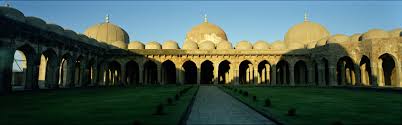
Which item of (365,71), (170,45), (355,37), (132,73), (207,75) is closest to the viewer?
(355,37)

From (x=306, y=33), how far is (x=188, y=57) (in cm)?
2273

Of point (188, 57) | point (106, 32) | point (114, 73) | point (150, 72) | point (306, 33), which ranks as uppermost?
point (106, 32)

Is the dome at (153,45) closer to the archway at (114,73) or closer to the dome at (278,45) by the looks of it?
the archway at (114,73)

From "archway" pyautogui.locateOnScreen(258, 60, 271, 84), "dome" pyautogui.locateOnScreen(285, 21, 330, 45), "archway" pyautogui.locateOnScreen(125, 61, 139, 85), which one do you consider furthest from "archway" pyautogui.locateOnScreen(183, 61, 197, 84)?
"dome" pyautogui.locateOnScreen(285, 21, 330, 45)

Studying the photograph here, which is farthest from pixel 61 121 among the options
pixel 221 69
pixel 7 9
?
pixel 221 69

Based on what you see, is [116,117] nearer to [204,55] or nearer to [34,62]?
[34,62]

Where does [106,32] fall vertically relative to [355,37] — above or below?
above

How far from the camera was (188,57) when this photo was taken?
137 feet

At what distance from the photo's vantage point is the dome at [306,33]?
51.6 meters

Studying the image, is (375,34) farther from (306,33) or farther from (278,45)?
(306,33)

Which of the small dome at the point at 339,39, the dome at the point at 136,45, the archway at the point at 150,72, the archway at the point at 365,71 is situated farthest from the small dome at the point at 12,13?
the archway at the point at 365,71

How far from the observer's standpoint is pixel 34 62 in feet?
82.5

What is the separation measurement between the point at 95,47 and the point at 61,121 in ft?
101

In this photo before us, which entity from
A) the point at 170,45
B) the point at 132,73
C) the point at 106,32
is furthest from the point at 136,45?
the point at 106,32
